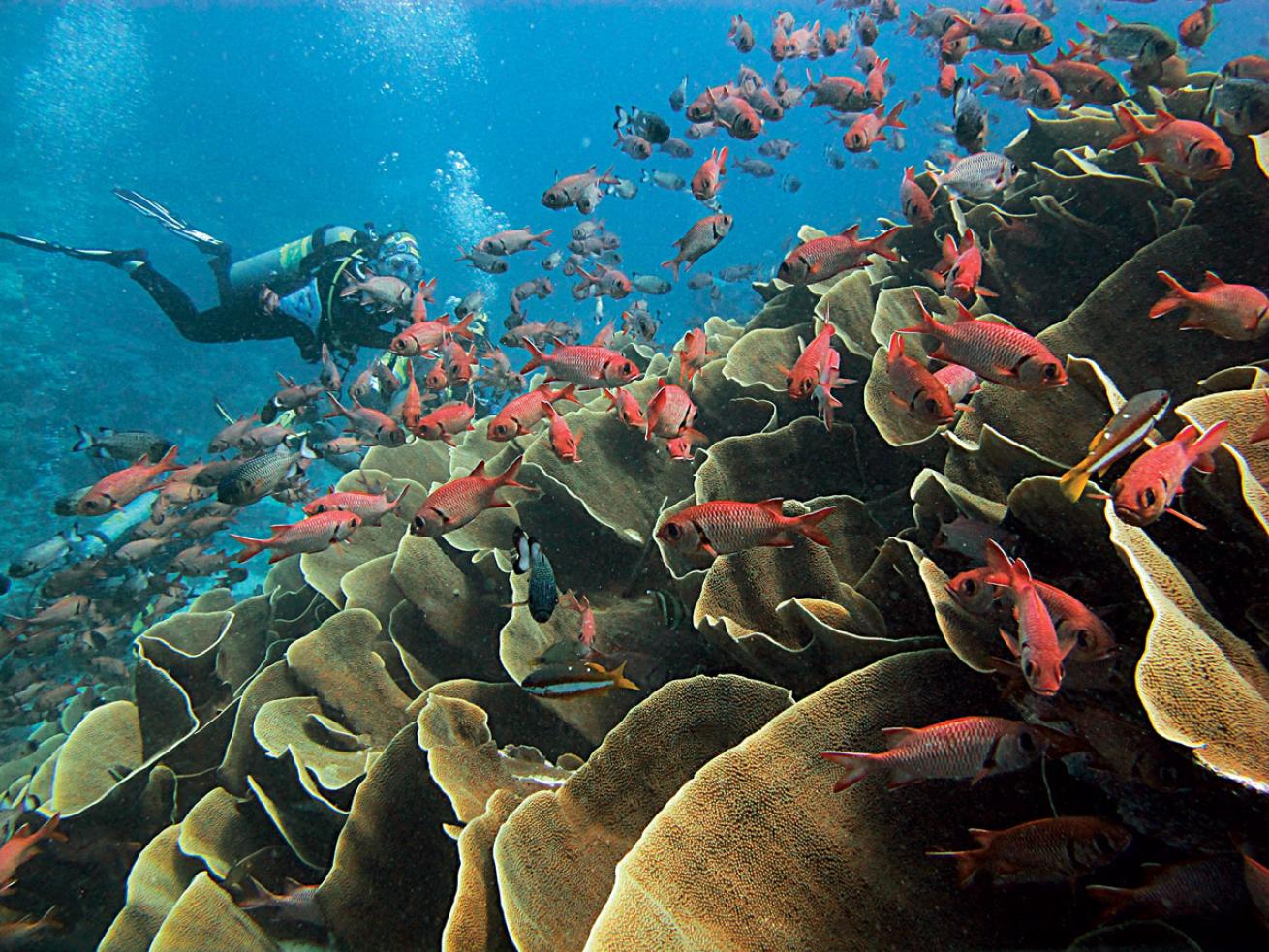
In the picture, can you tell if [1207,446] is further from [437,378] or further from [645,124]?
[645,124]

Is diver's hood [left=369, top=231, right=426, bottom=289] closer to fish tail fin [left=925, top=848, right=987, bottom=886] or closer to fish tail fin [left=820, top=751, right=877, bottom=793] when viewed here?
fish tail fin [left=820, top=751, right=877, bottom=793]

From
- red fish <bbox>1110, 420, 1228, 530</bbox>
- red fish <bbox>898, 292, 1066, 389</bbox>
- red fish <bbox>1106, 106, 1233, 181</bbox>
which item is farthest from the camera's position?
red fish <bbox>1106, 106, 1233, 181</bbox>

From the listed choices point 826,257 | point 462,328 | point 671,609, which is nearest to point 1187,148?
point 826,257

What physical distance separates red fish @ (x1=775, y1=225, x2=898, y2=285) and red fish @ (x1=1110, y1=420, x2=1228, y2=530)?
219 centimetres

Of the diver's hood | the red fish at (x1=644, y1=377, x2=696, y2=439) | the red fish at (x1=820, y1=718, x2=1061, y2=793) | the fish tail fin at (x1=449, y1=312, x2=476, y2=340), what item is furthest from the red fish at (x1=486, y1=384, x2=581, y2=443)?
the diver's hood

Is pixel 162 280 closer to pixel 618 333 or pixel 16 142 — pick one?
pixel 618 333

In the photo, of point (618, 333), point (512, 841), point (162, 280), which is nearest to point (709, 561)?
point (512, 841)

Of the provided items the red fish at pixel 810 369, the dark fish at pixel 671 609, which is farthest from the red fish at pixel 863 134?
the dark fish at pixel 671 609

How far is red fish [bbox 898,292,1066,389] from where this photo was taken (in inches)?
80.7

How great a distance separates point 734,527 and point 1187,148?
281cm

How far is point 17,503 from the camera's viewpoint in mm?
18703

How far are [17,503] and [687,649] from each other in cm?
2493

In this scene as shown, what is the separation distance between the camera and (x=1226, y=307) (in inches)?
82.0

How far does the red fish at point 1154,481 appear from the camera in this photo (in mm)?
1441
